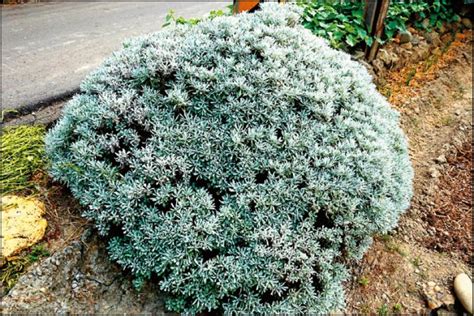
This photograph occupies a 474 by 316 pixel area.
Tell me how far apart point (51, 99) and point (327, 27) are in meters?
2.47

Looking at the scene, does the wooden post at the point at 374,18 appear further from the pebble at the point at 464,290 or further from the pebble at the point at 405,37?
the pebble at the point at 464,290

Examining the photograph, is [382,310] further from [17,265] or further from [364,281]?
[17,265]

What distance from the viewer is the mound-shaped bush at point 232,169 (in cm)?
186

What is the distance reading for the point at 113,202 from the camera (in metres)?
1.94

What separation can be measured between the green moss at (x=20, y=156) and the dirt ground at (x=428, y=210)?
197 cm

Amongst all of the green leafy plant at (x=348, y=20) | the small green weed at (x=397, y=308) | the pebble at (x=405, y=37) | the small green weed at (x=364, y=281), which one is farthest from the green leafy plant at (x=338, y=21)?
the small green weed at (x=397, y=308)

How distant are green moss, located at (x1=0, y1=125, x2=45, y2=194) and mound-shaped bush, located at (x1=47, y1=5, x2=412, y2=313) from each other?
0.24 m

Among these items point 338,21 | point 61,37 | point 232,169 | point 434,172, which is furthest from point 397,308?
point 61,37

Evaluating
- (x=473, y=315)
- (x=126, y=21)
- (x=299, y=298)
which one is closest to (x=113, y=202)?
(x=299, y=298)

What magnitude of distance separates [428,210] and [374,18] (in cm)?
192

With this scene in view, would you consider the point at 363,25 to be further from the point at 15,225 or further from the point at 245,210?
the point at 15,225

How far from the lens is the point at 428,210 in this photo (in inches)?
112

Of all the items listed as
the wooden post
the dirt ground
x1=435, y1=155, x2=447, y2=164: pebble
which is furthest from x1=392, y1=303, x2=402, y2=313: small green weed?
the wooden post

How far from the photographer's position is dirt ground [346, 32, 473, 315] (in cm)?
226
